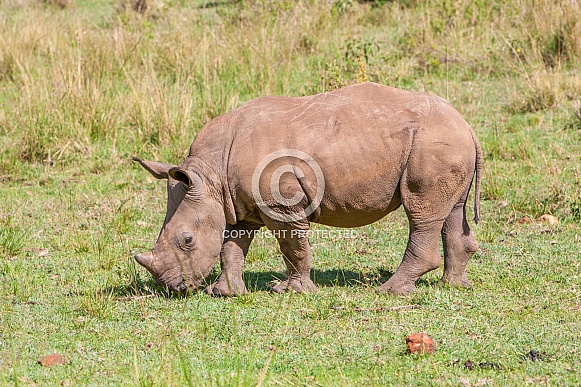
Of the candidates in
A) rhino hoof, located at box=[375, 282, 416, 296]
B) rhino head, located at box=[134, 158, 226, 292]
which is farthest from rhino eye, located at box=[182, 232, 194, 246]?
rhino hoof, located at box=[375, 282, 416, 296]

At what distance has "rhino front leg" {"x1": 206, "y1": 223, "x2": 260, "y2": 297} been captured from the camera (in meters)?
6.76

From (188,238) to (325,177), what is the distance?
3.59ft

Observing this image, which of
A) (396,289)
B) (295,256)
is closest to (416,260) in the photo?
(396,289)

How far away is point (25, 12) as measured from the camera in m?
14.9

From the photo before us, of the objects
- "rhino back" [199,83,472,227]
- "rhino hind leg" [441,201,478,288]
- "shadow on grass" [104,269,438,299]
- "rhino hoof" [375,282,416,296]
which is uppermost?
"rhino back" [199,83,472,227]

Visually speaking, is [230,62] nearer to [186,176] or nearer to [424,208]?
[186,176]

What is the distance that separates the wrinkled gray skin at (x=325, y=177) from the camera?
21.1ft

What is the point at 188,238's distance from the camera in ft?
21.9

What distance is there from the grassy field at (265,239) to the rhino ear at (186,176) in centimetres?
82

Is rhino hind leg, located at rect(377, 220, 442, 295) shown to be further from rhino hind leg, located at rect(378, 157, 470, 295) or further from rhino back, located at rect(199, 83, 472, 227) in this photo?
rhino back, located at rect(199, 83, 472, 227)

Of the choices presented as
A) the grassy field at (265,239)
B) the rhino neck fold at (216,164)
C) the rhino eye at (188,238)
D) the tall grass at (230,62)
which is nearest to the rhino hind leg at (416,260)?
the grassy field at (265,239)

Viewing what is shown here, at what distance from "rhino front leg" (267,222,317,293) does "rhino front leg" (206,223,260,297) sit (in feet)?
0.96

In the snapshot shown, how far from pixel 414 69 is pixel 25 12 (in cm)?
648

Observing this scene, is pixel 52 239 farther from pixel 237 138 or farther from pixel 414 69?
pixel 414 69
